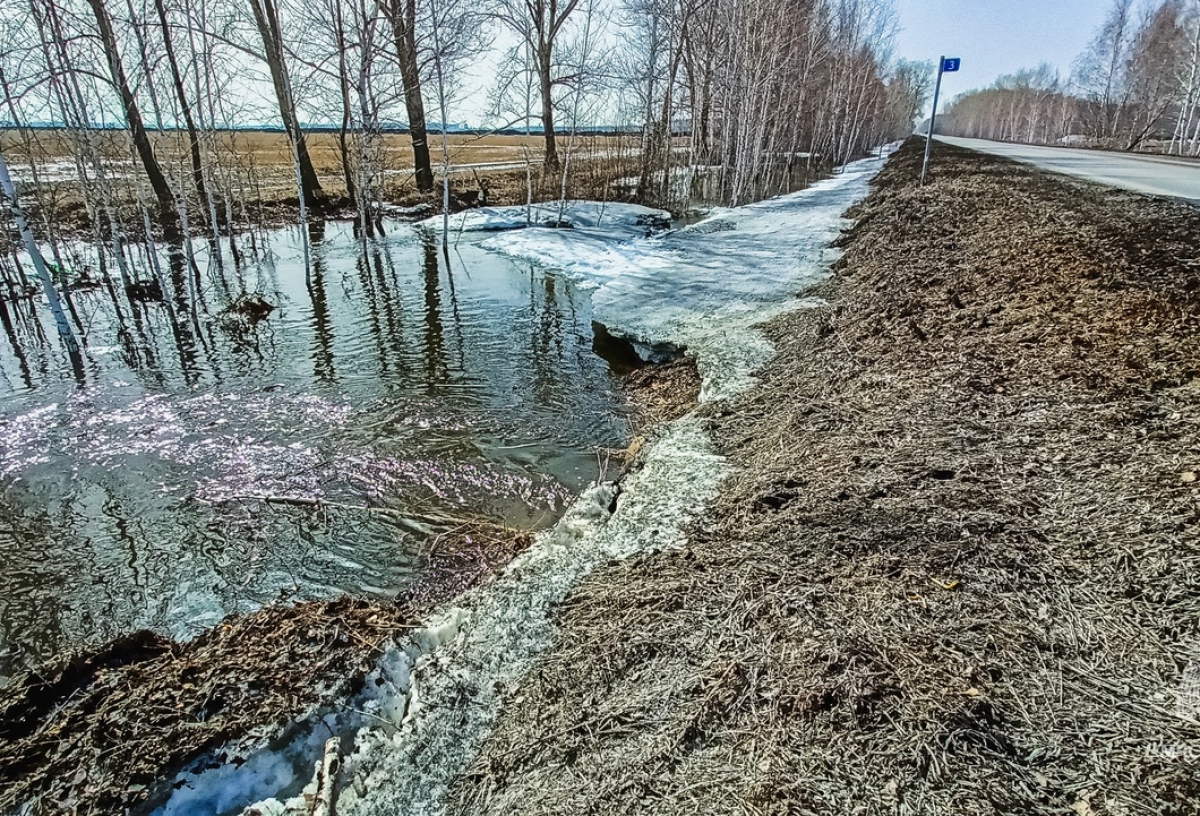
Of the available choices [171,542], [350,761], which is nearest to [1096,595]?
[350,761]

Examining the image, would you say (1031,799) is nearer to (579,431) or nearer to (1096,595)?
(1096,595)

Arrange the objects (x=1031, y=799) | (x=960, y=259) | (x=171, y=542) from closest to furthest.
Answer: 1. (x=1031, y=799)
2. (x=171, y=542)
3. (x=960, y=259)

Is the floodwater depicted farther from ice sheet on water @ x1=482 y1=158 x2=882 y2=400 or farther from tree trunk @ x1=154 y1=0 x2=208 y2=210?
tree trunk @ x1=154 y1=0 x2=208 y2=210

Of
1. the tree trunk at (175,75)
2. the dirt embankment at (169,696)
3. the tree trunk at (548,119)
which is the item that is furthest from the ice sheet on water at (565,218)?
the dirt embankment at (169,696)

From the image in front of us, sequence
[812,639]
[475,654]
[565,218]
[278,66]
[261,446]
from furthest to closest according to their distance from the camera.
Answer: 1. [565,218]
2. [278,66]
3. [261,446]
4. [475,654]
5. [812,639]

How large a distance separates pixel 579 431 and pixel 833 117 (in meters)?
33.2

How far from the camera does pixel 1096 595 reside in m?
2.25

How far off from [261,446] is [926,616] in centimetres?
546

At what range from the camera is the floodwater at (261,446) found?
3.86 meters

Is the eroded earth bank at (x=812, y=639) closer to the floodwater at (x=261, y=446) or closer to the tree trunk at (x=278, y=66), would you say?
the floodwater at (x=261, y=446)

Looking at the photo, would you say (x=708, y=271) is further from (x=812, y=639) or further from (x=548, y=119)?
(x=548, y=119)

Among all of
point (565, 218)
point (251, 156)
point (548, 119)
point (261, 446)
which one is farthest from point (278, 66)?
point (548, 119)

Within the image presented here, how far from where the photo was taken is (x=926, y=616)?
7.51 feet

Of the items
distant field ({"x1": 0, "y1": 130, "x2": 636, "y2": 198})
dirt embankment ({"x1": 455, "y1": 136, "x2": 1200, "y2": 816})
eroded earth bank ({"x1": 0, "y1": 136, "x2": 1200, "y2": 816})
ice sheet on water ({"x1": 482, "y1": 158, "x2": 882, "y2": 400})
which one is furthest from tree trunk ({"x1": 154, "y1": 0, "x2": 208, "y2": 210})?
dirt embankment ({"x1": 455, "y1": 136, "x2": 1200, "y2": 816})
